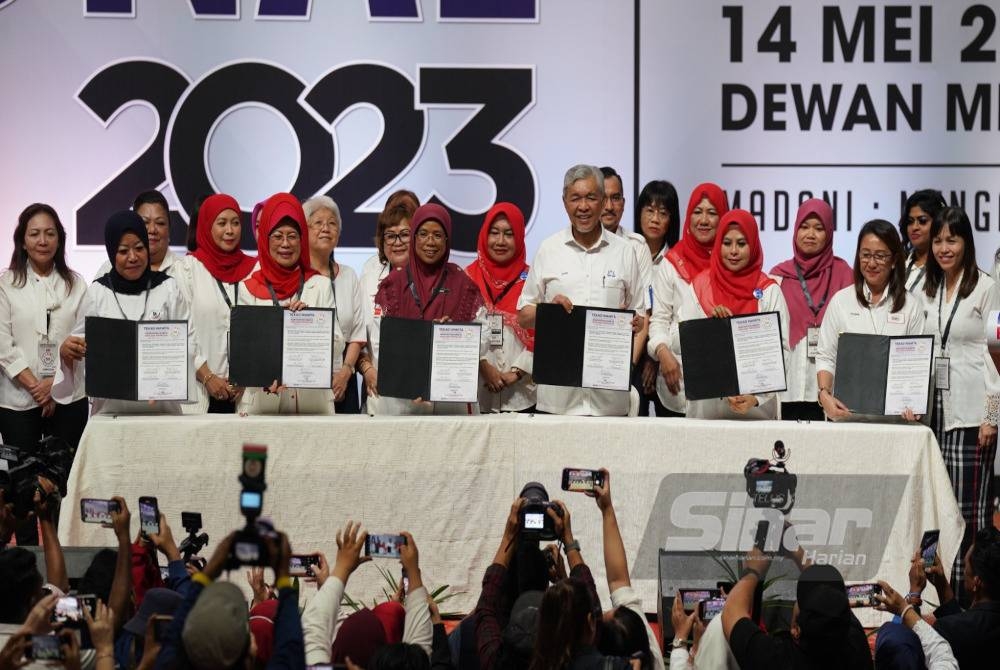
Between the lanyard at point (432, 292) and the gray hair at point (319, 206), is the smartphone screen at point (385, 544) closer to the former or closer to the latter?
the lanyard at point (432, 292)

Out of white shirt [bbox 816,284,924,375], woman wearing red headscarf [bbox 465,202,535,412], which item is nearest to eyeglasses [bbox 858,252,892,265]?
white shirt [bbox 816,284,924,375]

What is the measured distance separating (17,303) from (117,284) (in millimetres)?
955

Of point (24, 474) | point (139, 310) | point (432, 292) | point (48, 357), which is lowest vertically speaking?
point (24, 474)

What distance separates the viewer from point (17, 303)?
6105mm

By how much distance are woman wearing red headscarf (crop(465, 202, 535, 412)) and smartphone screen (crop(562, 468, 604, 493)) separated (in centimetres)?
184

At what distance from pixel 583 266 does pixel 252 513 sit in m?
3.44

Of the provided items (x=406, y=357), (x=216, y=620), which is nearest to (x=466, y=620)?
(x=216, y=620)

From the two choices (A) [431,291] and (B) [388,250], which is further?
(B) [388,250]

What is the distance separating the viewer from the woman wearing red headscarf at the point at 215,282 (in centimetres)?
588

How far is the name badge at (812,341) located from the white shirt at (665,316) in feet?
2.01

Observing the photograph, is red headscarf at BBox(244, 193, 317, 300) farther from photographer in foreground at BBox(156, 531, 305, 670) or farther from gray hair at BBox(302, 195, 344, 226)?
photographer in foreground at BBox(156, 531, 305, 670)

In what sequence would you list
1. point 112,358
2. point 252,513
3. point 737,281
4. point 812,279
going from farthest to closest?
point 812,279
point 737,281
point 112,358
point 252,513

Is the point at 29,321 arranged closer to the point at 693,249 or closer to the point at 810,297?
the point at 693,249

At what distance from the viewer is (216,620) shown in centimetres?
264
